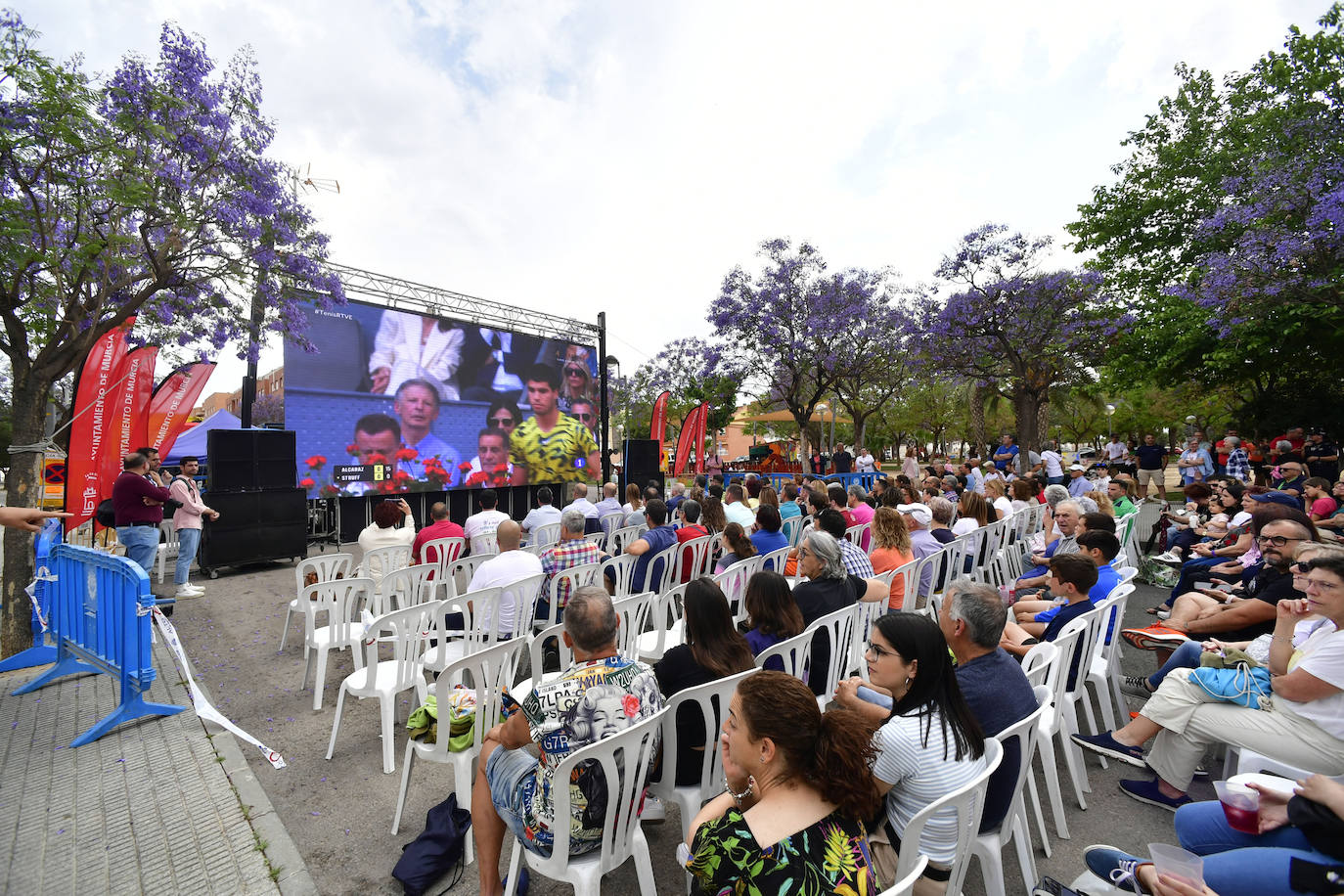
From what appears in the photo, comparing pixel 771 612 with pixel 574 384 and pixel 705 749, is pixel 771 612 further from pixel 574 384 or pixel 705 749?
pixel 574 384

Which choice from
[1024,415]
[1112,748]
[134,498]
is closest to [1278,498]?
[1112,748]

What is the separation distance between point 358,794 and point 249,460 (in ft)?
22.1

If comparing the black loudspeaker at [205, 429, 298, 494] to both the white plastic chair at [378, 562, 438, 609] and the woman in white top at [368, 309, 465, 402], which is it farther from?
the white plastic chair at [378, 562, 438, 609]

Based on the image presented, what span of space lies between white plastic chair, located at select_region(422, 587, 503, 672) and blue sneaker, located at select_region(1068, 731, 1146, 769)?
122 inches

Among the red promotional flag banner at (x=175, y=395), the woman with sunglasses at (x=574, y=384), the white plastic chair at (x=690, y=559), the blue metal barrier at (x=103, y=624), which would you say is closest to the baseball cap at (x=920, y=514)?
the white plastic chair at (x=690, y=559)

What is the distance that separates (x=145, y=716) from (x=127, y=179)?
3.83 metres

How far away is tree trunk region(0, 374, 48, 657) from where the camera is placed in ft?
14.5

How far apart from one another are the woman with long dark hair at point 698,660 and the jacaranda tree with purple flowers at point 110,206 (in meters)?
4.72

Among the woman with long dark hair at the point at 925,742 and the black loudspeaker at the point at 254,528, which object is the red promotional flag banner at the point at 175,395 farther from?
the woman with long dark hair at the point at 925,742

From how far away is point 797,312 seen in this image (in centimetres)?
1498

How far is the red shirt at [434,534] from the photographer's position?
527 cm

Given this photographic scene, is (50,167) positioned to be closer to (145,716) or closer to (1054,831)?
(145,716)

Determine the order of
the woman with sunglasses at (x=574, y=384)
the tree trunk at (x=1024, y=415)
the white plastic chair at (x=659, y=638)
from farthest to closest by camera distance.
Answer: the woman with sunglasses at (x=574, y=384) < the tree trunk at (x=1024, y=415) < the white plastic chair at (x=659, y=638)

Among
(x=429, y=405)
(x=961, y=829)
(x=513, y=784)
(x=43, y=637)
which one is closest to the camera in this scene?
(x=961, y=829)
